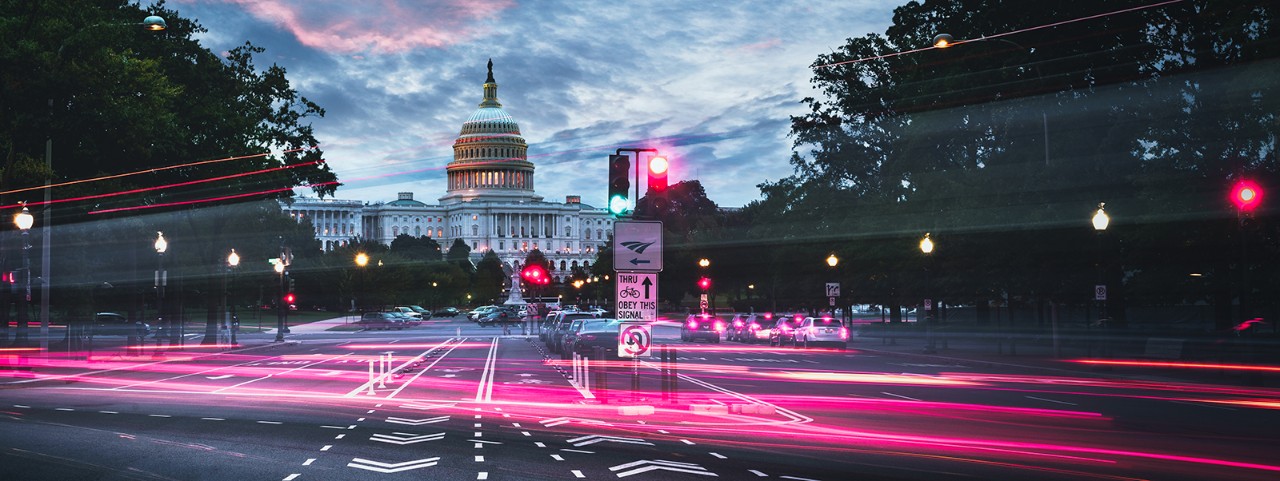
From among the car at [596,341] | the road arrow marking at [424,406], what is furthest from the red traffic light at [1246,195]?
the road arrow marking at [424,406]

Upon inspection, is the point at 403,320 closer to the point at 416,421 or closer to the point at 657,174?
the point at 416,421

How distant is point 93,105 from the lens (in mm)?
44219

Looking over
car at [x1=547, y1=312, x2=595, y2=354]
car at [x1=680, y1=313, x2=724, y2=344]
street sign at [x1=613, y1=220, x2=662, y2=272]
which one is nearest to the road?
street sign at [x1=613, y1=220, x2=662, y2=272]

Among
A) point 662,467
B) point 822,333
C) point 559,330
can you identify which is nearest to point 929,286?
point 822,333

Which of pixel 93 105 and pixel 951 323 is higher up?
pixel 93 105

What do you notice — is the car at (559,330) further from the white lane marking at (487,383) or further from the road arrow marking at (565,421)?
the road arrow marking at (565,421)

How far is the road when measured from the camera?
14.3 m

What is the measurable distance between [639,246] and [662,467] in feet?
22.2

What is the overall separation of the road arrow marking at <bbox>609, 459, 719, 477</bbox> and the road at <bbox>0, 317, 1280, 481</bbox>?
4 centimetres

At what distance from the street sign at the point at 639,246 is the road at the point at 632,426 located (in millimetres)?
Answer: 2273

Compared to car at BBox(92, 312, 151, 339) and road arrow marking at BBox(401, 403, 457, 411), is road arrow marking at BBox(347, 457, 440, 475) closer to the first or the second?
road arrow marking at BBox(401, 403, 457, 411)

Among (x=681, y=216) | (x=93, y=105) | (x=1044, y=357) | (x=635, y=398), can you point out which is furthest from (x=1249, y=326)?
(x=681, y=216)

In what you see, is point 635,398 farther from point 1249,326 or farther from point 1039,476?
point 1249,326

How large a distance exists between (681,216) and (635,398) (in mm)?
123590
